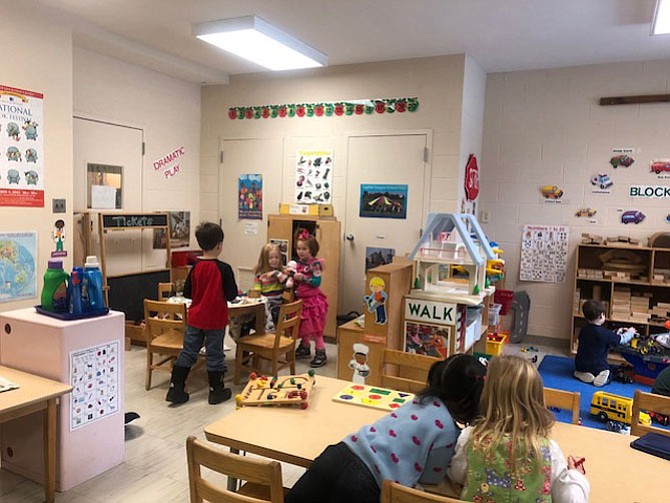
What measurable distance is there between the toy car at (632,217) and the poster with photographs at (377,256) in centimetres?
239

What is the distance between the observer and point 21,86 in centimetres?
398

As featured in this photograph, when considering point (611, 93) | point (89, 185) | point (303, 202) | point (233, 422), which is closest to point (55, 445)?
point (233, 422)

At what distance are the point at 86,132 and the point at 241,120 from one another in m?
1.78

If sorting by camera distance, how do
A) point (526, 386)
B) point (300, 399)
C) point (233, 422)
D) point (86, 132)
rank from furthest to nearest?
point (86, 132), point (300, 399), point (233, 422), point (526, 386)

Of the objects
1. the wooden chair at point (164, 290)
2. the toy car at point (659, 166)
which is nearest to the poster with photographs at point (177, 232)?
the wooden chair at point (164, 290)

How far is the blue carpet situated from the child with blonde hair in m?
2.54

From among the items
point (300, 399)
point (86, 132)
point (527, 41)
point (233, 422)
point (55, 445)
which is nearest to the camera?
point (233, 422)

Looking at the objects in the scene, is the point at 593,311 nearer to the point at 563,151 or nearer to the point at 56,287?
the point at 563,151

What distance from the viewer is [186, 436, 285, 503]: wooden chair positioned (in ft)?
4.74

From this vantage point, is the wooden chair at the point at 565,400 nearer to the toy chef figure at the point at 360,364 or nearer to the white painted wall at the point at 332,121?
the toy chef figure at the point at 360,364

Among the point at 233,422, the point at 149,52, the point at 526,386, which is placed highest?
the point at 149,52

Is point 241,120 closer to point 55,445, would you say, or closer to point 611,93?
point 611,93

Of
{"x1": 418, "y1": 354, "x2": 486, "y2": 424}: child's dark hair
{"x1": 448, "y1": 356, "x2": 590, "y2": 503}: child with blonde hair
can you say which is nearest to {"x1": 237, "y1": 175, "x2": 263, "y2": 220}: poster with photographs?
{"x1": 418, "y1": 354, "x2": 486, "y2": 424}: child's dark hair

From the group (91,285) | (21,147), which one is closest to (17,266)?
(21,147)
